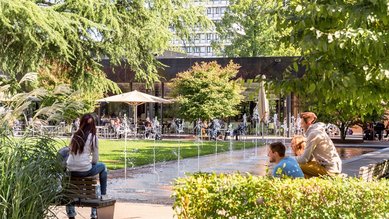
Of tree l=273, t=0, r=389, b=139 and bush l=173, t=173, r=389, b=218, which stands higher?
tree l=273, t=0, r=389, b=139

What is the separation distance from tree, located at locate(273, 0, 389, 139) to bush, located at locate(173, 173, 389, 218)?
875 millimetres

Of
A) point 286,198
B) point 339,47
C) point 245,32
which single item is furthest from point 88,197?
point 245,32

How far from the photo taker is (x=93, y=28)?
549 inches

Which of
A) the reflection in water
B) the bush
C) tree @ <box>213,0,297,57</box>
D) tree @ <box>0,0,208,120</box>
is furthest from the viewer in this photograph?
tree @ <box>213,0,297,57</box>

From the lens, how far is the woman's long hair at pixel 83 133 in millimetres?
7531

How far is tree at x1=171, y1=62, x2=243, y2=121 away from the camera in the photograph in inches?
1410

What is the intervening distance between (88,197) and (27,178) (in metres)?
1.84

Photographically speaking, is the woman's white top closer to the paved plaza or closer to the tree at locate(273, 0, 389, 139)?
the paved plaza

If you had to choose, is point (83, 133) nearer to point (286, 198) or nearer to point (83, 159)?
point (83, 159)

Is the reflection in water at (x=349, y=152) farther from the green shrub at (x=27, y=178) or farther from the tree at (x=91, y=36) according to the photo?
the green shrub at (x=27, y=178)

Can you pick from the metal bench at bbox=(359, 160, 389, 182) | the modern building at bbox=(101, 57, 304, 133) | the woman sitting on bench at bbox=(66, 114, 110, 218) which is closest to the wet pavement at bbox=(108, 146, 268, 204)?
the woman sitting on bench at bbox=(66, 114, 110, 218)

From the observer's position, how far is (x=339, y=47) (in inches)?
208

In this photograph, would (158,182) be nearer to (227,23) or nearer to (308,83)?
(308,83)

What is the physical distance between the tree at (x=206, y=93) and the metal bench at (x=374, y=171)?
25302mm
